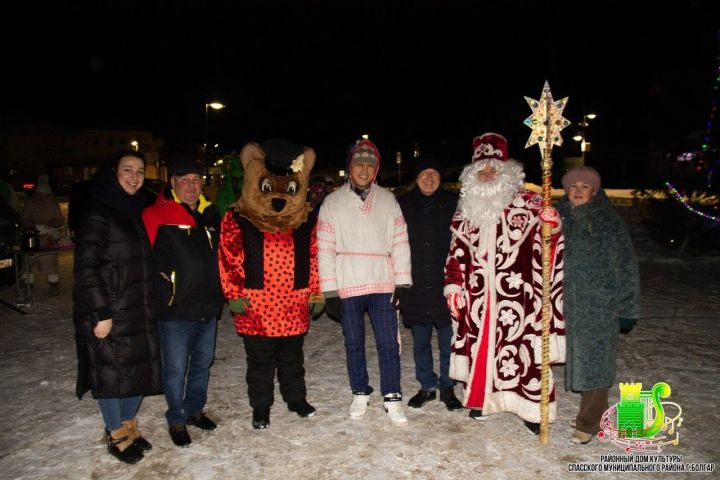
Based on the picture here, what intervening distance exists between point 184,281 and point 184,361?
2.09 ft

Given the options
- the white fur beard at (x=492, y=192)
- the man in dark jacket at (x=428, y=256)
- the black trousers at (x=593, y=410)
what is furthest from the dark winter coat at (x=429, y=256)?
the black trousers at (x=593, y=410)

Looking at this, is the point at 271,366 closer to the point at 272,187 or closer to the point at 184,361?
the point at 184,361

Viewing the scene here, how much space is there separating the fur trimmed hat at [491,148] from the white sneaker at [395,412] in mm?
2078

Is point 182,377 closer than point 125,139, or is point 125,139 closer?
point 182,377

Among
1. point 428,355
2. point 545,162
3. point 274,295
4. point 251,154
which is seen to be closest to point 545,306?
point 545,162

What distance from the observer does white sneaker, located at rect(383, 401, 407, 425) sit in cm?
406

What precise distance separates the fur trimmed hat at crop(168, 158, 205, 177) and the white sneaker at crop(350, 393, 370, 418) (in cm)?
221

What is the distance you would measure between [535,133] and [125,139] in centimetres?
7111

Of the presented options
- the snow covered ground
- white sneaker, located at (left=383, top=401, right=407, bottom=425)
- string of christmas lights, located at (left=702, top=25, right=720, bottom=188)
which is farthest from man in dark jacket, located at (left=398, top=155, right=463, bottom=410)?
string of christmas lights, located at (left=702, top=25, right=720, bottom=188)

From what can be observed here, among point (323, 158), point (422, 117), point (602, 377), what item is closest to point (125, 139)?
point (323, 158)

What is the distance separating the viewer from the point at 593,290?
359 centimetres

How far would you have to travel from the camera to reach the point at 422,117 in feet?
184

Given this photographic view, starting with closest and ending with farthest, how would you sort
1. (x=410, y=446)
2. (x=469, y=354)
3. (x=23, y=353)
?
(x=410, y=446), (x=469, y=354), (x=23, y=353)

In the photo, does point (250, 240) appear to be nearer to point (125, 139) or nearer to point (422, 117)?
point (422, 117)
